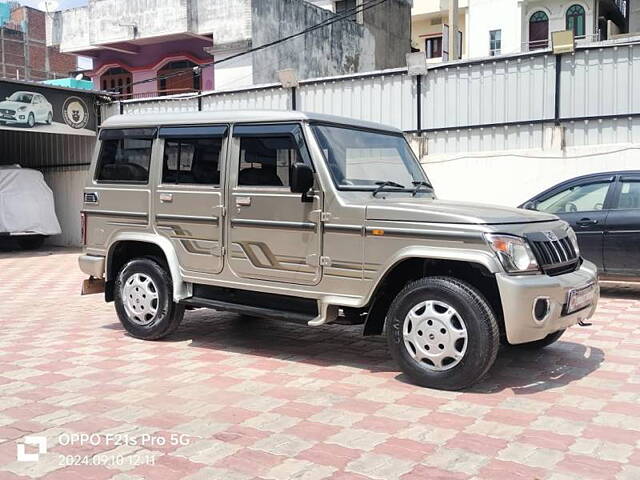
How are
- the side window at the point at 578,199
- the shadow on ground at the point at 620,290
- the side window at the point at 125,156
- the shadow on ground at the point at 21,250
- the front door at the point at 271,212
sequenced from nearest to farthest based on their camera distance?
the front door at the point at 271,212, the side window at the point at 125,156, the side window at the point at 578,199, the shadow on ground at the point at 620,290, the shadow on ground at the point at 21,250

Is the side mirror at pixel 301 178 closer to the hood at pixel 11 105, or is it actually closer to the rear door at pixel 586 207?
the rear door at pixel 586 207

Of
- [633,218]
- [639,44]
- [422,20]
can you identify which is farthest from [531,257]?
[422,20]

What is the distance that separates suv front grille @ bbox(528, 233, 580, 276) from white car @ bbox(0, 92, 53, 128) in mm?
14024

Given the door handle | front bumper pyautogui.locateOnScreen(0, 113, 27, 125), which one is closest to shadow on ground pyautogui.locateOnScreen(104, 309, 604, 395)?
the door handle

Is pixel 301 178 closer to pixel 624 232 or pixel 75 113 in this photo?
pixel 624 232

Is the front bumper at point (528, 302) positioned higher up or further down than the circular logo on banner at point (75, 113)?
further down

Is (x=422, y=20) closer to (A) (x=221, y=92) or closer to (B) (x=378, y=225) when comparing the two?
(A) (x=221, y=92)

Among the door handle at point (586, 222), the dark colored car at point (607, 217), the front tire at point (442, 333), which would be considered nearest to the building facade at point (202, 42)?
the dark colored car at point (607, 217)

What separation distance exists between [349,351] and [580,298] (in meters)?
2.06

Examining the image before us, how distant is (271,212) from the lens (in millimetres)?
5566

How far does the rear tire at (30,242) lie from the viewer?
1831 centimetres

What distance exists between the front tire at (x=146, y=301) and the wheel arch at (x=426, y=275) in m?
2.00

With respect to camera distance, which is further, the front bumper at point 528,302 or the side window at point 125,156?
the side window at point 125,156

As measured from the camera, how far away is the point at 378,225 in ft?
16.4
